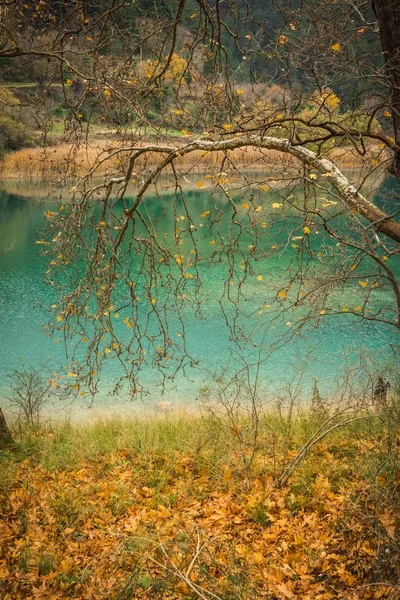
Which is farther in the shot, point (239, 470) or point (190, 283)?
point (190, 283)

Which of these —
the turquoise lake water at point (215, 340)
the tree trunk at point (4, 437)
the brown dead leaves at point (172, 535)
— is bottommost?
the brown dead leaves at point (172, 535)

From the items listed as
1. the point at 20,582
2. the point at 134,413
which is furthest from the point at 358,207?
the point at 134,413

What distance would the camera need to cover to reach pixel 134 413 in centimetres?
827

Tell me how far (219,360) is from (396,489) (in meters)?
6.62

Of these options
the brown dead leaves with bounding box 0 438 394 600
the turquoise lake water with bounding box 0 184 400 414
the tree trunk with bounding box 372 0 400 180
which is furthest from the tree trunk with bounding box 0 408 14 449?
the tree trunk with bounding box 372 0 400 180

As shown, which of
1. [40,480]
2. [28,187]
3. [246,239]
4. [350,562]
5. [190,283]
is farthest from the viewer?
[28,187]

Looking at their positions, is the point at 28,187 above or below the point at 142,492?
above

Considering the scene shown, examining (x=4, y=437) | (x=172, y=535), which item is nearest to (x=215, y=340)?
(x=4, y=437)

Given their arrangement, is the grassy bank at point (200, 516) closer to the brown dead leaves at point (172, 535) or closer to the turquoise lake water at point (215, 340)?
the brown dead leaves at point (172, 535)

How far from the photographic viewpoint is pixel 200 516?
13.8ft

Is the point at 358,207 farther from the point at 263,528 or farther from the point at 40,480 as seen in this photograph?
the point at 40,480

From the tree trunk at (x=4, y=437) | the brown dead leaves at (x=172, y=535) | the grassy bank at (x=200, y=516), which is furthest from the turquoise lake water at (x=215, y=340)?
the brown dead leaves at (x=172, y=535)

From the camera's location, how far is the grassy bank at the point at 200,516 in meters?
2.99

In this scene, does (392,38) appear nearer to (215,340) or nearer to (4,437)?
(4,437)
